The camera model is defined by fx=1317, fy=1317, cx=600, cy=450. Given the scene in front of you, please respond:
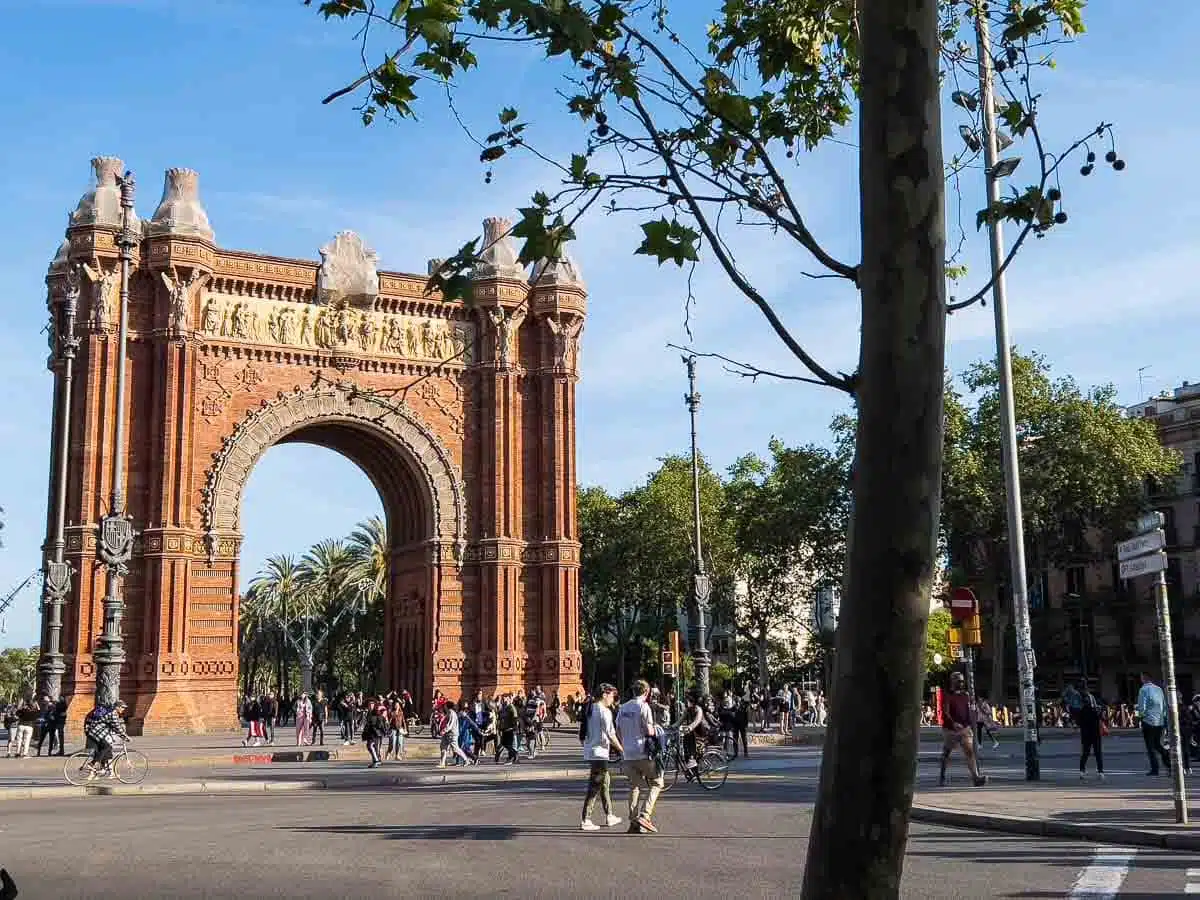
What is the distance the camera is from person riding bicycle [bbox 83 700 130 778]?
21719 millimetres

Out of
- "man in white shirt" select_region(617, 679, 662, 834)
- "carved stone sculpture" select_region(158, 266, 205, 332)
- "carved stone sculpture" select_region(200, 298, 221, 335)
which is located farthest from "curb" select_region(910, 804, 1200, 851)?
"carved stone sculpture" select_region(200, 298, 221, 335)

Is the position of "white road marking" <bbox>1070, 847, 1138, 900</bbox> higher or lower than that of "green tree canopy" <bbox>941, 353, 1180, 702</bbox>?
lower

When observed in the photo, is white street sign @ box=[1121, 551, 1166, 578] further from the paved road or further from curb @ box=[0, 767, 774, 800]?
curb @ box=[0, 767, 774, 800]

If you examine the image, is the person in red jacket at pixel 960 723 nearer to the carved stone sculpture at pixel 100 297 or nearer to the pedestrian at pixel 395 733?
the pedestrian at pixel 395 733

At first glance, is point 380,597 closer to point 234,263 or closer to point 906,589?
point 234,263

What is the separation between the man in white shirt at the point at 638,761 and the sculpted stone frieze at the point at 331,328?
29840 mm

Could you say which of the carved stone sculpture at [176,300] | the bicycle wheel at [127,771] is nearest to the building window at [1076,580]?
the carved stone sculpture at [176,300]

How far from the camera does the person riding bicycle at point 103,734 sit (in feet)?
71.3

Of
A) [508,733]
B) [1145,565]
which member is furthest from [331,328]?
[1145,565]

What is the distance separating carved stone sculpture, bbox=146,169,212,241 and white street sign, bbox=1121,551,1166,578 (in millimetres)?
34078

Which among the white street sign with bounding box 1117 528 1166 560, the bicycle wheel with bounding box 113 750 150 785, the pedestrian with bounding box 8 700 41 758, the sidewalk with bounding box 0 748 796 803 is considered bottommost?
the sidewalk with bounding box 0 748 796 803

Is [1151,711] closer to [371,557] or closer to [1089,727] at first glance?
[1089,727]

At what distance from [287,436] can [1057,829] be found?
3458cm

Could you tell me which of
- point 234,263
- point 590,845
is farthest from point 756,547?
point 590,845
